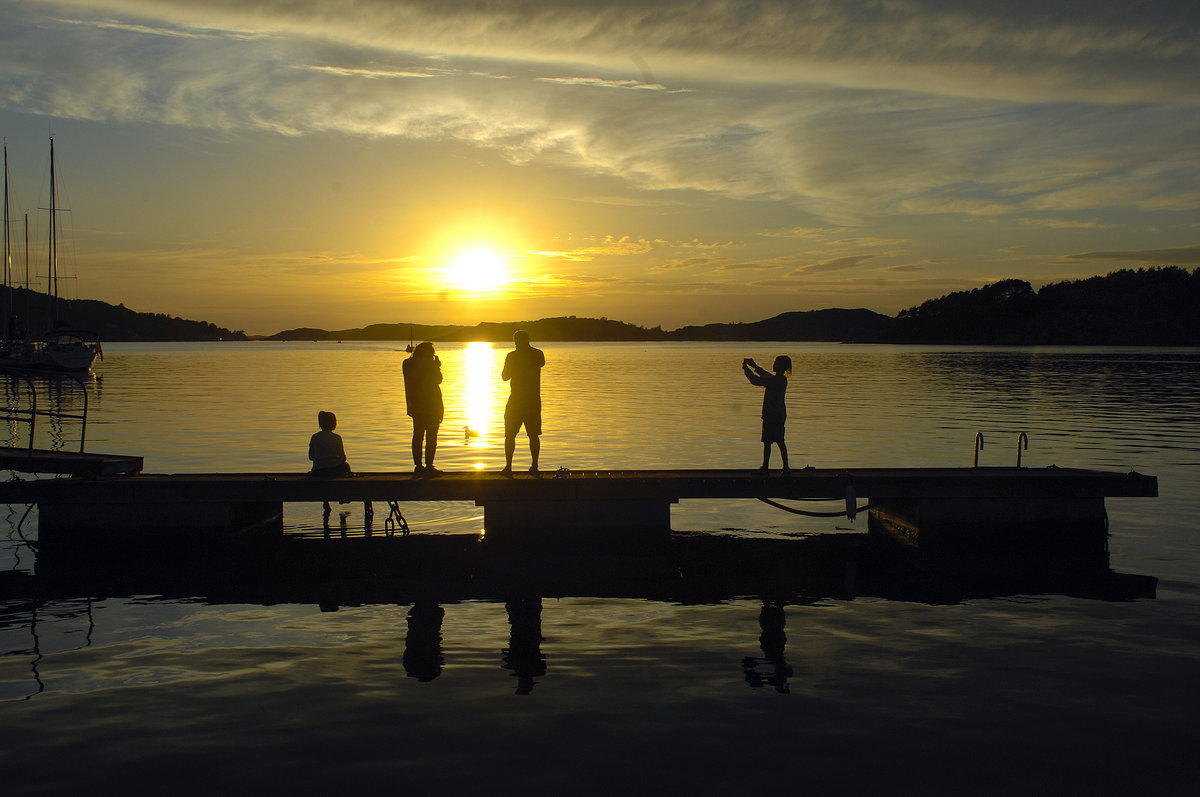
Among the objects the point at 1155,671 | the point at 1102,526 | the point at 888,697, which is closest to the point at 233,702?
the point at 888,697

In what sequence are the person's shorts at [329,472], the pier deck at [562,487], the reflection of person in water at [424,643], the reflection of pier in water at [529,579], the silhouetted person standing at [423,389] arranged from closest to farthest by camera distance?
the reflection of person in water at [424,643], the reflection of pier in water at [529,579], the silhouetted person standing at [423,389], the pier deck at [562,487], the person's shorts at [329,472]

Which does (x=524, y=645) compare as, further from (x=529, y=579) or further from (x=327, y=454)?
(x=327, y=454)

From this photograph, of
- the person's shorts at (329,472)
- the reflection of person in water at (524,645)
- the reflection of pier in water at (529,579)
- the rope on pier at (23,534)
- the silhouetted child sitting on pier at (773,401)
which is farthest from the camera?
the rope on pier at (23,534)

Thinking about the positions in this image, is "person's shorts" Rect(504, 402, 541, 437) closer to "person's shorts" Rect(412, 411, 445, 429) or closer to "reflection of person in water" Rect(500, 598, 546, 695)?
"person's shorts" Rect(412, 411, 445, 429)

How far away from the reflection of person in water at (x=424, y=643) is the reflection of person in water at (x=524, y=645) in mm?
707

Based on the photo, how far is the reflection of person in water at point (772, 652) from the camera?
7922 millimetres

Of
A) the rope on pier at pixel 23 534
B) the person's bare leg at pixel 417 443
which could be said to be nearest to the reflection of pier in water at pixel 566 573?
the rope on pier at pixel 23 534

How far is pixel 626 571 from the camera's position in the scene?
1223 cm

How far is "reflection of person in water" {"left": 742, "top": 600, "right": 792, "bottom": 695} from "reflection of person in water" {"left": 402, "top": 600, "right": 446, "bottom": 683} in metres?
3.05

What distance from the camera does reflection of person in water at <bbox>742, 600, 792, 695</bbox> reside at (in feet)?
26.0

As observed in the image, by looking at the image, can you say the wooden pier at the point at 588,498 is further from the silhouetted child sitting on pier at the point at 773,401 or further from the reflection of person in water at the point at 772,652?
the reflection of person in water at the point at 772,652

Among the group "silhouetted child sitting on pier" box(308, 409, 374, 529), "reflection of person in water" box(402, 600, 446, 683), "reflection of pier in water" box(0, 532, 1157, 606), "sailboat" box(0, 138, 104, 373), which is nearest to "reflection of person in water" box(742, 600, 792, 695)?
"reflection of pier in water" box(0, 532, 1157, 606)

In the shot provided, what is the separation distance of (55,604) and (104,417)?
94.5 ft

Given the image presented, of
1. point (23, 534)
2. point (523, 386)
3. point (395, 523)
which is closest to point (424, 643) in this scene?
point (523, 386)
